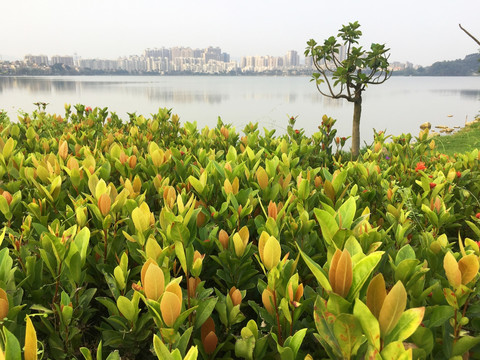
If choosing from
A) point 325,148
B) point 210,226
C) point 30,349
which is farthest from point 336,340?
point 325,148

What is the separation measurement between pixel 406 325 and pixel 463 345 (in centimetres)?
42

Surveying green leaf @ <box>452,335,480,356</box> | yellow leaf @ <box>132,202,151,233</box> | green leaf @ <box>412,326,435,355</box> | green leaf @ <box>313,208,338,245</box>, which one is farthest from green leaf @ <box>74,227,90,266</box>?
green leaf @ <box>452,335,480,356</box>

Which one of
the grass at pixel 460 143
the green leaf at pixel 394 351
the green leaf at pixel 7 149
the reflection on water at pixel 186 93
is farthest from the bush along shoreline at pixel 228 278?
the reflection on water at pixel 186 93

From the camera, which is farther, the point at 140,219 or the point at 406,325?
the point at 140,219

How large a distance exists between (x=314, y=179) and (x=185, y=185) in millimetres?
998

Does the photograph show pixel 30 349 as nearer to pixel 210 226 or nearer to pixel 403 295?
pixel 403 295

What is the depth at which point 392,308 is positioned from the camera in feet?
3.12

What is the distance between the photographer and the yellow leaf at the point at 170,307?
1.12 metres

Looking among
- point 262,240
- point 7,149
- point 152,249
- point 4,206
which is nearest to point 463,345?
point 262,240

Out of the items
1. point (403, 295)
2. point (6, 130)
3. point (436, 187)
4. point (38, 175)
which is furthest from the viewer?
point (6, 130)

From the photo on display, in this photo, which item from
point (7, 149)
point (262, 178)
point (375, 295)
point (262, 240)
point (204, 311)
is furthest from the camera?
point (7, 149)

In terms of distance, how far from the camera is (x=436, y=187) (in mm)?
2734

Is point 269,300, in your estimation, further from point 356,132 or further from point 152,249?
point 356,132

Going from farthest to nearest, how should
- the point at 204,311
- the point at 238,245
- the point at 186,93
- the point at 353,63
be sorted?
the point at 186,93
the point at 353,63
the point at 238,245
the point at 204,311
